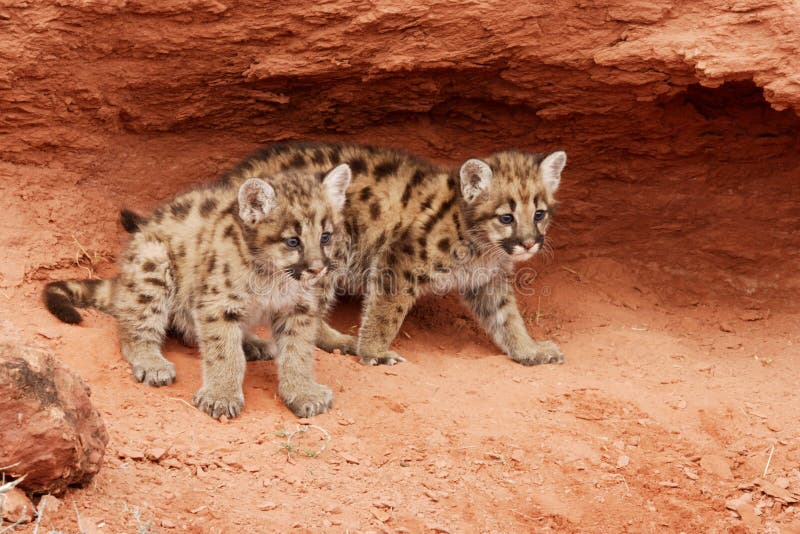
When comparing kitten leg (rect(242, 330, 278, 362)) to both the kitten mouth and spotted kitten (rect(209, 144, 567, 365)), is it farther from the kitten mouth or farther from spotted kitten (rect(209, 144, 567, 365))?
the kitten mouth

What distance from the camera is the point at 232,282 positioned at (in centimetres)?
619

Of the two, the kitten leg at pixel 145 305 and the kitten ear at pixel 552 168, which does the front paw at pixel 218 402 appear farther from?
the kitten ear at pixel 552 168

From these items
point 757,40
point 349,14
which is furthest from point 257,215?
point 757,40

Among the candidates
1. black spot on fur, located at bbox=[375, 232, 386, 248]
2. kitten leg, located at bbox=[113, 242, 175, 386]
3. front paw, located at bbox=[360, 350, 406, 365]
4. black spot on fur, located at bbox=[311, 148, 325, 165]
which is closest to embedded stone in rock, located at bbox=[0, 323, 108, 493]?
kitten leg, located at bbox=[113, 242, 175, 386]

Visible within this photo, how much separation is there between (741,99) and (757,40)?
1132 mm

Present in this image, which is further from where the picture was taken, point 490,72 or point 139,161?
point 139,161

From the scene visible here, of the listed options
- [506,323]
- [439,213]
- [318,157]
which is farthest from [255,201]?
[506,323]

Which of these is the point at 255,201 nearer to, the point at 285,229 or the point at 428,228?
the point at 285,229

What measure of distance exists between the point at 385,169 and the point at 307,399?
237cm

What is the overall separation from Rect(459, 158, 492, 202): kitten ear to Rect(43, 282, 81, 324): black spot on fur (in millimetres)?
2963

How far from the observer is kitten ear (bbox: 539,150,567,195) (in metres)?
7.45

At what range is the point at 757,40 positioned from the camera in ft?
21.8

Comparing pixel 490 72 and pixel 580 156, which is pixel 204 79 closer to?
pixel 490 72

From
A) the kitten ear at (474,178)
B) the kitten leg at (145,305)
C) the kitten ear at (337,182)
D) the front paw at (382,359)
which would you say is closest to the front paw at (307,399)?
the kitten leg at (145,305)
